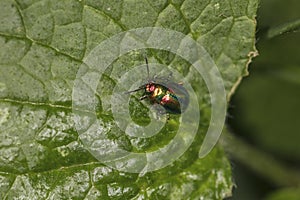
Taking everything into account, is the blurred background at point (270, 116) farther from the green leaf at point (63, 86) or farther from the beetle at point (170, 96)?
the green leaf at point (63, 86)

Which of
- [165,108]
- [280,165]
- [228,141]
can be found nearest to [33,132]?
[165,108]

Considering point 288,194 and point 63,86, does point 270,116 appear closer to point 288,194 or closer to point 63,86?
point 288,194

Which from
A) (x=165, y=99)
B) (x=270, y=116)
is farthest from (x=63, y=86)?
(x=270, y=116)

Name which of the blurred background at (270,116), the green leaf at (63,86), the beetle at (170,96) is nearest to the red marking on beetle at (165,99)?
the beetle at (170,96)

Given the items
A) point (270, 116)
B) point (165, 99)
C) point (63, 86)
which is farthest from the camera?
point (270, 116)

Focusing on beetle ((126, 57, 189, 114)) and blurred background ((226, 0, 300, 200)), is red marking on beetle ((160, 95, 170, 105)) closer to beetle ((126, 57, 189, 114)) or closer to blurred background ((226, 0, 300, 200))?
beetle ((126, 57, 189, 114))

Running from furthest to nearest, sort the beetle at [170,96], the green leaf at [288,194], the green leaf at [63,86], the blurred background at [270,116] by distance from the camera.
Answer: the blurred background at [270,116], the green leaf at [288,194], the beetle at [170,96], the green leaf at [63,86]

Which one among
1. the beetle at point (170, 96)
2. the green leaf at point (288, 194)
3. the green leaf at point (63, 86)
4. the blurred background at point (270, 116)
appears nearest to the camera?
the green leaf at point (63, 86)
